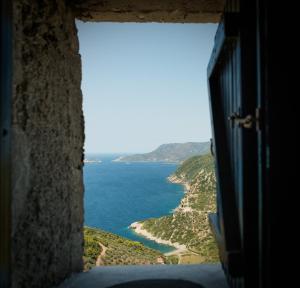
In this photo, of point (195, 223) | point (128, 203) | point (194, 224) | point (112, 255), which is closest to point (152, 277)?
point (112, 255)

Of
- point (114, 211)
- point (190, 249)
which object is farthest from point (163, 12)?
point (114, 211)

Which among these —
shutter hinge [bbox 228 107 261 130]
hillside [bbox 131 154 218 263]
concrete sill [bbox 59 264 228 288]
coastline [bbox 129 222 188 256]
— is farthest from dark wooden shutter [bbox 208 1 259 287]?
coastline [bbox 129 222 188 256]

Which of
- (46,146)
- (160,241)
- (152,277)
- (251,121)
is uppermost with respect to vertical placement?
(251,121)

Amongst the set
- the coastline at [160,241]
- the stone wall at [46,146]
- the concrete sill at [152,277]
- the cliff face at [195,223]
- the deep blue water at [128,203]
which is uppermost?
the stone wall at [46,146]

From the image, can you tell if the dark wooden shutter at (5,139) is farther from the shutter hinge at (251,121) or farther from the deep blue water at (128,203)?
the deep blue water at (128,203)

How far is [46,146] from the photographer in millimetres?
2258

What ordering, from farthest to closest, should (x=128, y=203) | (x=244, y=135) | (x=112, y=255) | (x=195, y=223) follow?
(x=128, y=203)
(x=195, y=223)
(x=112, y=255)
(x=244, y=135)

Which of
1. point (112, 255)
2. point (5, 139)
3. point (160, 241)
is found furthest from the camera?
point (160, 241)

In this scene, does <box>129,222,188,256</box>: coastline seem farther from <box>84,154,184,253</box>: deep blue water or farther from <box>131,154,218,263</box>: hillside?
<box>84,154,184,253</box>: deep blue water

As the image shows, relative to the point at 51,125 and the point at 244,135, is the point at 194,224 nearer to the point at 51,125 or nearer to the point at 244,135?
the point at 51,125

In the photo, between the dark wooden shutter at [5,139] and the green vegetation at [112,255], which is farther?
the green vegetation at [112,255]

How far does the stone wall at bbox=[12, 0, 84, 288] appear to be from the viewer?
1.90m

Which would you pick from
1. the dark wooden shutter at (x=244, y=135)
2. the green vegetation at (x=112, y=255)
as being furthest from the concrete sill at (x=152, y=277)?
the green vegetation at (x=112, y=255)

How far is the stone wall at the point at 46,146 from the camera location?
190cm
